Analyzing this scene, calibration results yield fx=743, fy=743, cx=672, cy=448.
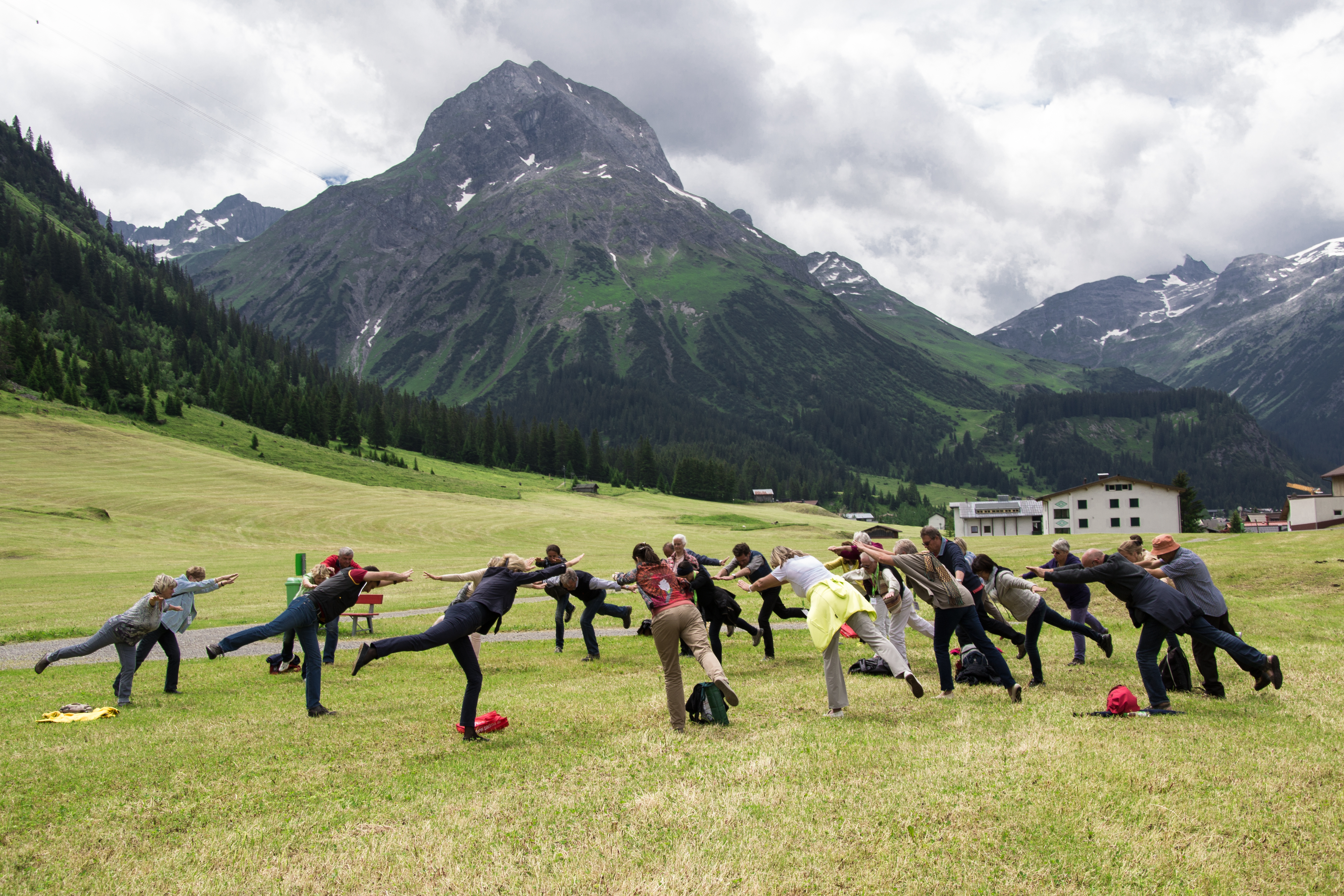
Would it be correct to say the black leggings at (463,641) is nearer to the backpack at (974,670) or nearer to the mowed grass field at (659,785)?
the mowed grass field at (659,785)

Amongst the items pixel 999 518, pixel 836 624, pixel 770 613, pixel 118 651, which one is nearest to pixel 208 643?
pixel 118 651

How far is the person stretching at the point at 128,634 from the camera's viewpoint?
13555 mm

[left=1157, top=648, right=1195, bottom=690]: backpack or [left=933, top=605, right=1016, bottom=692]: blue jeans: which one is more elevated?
[left=933, top=605, right=1016, bottom=692]: blue jeans

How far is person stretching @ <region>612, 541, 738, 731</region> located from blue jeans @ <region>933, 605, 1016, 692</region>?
410cm

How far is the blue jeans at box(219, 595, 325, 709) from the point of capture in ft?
40.7

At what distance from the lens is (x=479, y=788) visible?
28.7 feet

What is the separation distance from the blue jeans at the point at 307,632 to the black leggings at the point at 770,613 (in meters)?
9.01

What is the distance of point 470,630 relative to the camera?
10719mm

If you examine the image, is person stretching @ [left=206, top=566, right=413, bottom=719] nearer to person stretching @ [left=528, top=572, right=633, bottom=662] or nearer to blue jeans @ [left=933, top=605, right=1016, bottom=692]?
person stretching @ [left=528, top=572, right=633, bottom=662]

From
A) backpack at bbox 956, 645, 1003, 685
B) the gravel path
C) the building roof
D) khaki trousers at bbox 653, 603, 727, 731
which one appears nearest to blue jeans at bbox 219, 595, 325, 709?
khaki trousers at bbox 653, 603, 727, 731

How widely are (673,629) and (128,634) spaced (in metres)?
10.3

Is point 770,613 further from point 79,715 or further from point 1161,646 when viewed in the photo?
point 79,715

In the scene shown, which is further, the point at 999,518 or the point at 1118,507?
the point at 999,518

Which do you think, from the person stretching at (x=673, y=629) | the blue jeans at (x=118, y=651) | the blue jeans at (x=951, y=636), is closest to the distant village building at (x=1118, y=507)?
the blue jeans at (x=951, y=636)
